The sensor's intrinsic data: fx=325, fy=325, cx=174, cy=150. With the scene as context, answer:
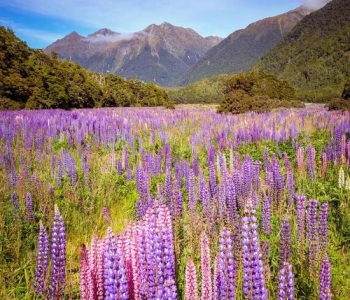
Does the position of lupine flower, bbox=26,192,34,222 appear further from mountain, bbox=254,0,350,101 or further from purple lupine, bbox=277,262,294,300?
mountain, bbox=254,0,350,101

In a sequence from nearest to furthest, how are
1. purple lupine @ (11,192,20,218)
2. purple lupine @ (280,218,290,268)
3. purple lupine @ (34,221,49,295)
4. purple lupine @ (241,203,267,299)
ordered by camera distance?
purple lupine @ (241,203,267,299)
purple lupine @ (34,221,49,295)
purple lupine @ (280,218,290,268)
purple lupine @ (11,192,20,218)

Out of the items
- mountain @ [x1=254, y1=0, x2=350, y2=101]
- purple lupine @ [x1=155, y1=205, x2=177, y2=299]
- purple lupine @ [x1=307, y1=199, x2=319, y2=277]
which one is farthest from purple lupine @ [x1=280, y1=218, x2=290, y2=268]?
mountain @ [x1=254, y1=0, x2=350, y2=101]

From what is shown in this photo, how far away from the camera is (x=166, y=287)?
1395mm

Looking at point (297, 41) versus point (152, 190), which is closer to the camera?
point (152, 190)

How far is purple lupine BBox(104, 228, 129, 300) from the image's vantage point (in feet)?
4.26

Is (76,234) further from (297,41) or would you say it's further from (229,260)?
(297,41)

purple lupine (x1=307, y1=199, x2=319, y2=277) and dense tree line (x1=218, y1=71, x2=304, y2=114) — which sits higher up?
dense tree line (x1=218, y1=71, x2=304, y2=114)

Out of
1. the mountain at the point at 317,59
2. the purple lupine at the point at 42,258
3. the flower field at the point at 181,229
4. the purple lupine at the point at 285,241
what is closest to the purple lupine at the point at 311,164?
the flower field at the point at 181,229

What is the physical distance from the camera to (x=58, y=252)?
1.78m

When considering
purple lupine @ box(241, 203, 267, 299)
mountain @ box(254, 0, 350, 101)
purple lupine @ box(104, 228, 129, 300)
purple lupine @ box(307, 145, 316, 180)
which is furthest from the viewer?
mountain @ box(254, 0, 350, 101)

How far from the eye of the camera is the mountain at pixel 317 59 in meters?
115

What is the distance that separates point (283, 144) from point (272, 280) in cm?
543

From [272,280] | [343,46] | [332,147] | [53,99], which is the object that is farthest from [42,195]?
[343,46]

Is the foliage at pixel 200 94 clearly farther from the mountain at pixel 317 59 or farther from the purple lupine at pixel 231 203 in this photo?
the purple lupine at pixel 231 203
